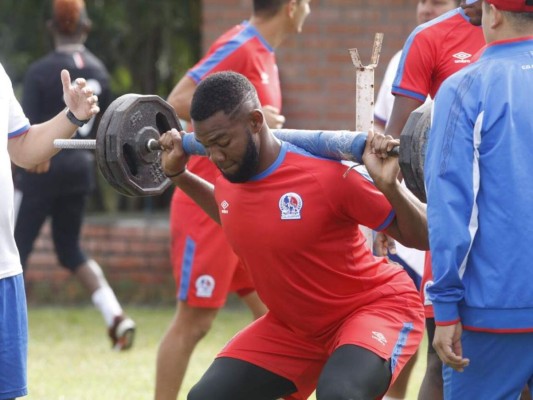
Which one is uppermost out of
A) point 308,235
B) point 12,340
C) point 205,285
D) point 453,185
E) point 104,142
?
point 453,185

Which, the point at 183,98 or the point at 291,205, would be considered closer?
the point at 291,205

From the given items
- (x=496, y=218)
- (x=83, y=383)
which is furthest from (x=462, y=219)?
(x=83, y=383)

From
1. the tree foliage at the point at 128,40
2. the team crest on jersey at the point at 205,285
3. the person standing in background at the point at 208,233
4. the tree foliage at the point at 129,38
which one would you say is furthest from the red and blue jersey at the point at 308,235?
the tree foliage at the point at 129,38

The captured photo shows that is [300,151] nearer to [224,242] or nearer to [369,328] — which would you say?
[369,328]

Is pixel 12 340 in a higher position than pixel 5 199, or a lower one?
lower

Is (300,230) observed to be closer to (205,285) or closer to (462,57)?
(462,57)

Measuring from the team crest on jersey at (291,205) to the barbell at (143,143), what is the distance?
192mm

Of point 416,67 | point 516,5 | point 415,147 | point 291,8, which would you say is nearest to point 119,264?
point 291,8

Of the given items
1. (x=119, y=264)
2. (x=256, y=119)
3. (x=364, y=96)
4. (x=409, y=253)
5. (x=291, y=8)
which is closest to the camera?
(x=256, y=119)

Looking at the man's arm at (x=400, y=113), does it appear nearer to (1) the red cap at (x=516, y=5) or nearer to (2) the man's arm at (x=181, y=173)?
(2) the man's arm at (x=181, y=173)

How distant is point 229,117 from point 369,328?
935mm

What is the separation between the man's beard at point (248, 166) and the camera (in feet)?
13.8

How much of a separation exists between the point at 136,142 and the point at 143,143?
0.12ft

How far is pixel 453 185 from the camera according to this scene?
3.52 meters
